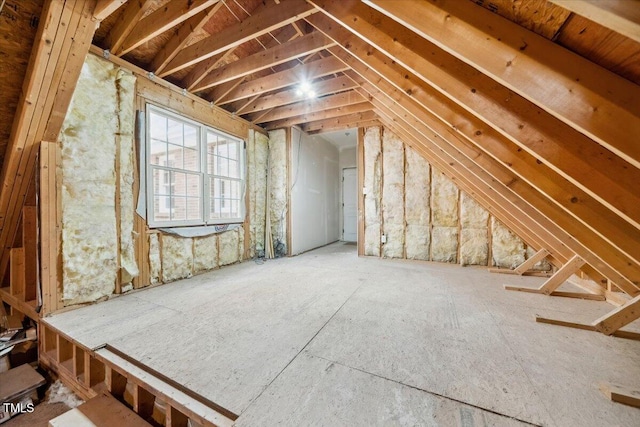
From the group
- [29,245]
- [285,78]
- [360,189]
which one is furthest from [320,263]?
[29,245]

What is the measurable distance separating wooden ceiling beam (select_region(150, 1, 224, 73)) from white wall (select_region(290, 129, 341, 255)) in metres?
2.40

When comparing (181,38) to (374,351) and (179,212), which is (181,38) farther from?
(374,351)

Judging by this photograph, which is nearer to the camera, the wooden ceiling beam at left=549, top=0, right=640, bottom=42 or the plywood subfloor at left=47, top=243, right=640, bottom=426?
the wooden ceiling beam at left=549, top=0, right=640, bottom=42

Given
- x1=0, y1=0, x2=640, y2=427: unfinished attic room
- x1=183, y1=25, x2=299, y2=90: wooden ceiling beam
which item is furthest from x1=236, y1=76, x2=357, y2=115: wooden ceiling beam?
x1=183, y1=25, x2=299, y2=90: wooden ceiling beam

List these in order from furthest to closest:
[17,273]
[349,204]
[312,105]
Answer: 1. [349,204]
2. [312,105]
3. [17,273]

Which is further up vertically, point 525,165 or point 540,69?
point 540,69

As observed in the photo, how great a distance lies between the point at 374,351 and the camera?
1540mm

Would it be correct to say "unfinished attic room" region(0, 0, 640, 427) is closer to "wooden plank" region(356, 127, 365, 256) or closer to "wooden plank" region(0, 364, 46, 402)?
"wooden plank" region(0, 364, 46, 402)

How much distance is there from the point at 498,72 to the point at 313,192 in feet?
15.4

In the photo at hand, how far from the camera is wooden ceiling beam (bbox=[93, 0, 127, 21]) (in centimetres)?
161

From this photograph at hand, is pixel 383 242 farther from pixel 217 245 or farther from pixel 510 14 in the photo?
pixel 510 14

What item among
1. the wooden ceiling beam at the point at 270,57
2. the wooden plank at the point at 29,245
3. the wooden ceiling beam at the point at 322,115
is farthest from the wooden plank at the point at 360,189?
the wooden plank at the point at 29,245

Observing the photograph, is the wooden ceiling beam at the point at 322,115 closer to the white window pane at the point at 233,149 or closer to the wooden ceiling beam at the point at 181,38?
the white window pane at the point at 233,149

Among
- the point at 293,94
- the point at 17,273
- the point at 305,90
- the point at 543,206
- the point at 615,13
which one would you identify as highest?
the point at 293,94
